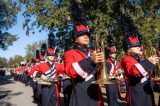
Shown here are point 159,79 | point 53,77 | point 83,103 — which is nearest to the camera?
point 83,103

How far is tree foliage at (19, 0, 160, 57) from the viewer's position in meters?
15.5

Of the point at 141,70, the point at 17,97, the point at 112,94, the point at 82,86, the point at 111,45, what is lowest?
the point at 17,97

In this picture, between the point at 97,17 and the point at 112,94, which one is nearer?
the point at 112,94

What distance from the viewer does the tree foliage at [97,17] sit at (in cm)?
1545

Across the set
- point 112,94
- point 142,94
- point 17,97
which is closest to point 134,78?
point 142,94

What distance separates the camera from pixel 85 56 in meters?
5.86

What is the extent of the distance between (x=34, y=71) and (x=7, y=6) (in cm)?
3577

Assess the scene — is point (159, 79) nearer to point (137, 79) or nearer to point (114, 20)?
point (137, 79)

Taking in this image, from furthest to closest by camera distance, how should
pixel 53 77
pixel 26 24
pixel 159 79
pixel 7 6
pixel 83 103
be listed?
pixel 7 6
pixel 26 24
pixel 53 77
pixel 159 79
pixel 83 103

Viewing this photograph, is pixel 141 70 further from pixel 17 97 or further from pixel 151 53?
pixel 17 97

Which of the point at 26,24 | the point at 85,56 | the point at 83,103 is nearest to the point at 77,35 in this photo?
the point at 85,56

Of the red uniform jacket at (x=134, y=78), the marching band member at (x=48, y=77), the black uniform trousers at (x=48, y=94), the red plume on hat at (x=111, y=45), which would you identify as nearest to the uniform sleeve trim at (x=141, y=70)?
the red uniform jacket at (x=134, y=78)

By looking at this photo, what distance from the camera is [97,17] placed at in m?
15.6

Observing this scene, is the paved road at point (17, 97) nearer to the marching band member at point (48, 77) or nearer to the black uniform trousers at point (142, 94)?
the marching band member at point (48, 77)
